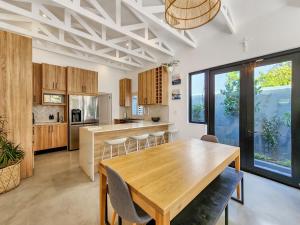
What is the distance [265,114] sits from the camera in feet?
9.52

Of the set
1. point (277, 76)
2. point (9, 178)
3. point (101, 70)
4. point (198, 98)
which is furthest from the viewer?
point (101, 70)

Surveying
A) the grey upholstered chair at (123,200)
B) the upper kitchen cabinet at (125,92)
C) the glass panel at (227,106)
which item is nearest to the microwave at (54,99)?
the upper kitchen cabinet at (125,92)

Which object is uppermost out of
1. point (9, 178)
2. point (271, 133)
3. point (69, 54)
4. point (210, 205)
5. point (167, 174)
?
point (69, 54)

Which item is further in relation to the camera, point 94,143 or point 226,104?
point 226,104

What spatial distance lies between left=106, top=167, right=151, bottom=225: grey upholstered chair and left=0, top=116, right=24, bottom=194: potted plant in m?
2.19

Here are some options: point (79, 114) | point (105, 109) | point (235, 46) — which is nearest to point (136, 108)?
point (105, 109)

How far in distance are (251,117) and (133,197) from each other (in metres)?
3.01

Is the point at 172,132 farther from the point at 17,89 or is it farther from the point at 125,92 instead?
the point at 17,89

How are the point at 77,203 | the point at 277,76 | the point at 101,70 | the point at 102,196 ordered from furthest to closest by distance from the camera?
the point at 101,70 < the point at 277,76 < the point at 77,203 < the point at 102,196

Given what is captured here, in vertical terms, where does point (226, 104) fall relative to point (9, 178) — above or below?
above

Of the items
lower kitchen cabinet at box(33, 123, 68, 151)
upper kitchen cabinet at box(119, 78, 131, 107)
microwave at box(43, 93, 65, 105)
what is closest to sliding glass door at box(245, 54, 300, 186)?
upper kitchen cabinet at box(119, 78, 131, 107)

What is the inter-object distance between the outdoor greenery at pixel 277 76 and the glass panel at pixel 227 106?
18.4 inches

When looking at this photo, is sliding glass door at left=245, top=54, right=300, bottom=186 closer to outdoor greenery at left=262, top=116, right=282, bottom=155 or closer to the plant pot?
outdoor greenery at left=262, top=116, right=282, bottom=155

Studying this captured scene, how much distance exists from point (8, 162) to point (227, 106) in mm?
4364
